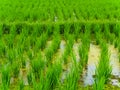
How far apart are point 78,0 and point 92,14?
5591mm

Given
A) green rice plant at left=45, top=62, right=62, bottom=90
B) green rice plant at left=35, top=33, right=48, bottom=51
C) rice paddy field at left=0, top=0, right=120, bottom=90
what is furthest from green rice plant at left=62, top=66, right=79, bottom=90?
green rice plant at left=35, top=33, right=48, bottom=51

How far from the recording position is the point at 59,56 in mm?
6070

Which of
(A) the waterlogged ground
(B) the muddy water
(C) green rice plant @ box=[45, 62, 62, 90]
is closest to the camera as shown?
(C) green rice plant @ box=[45, 62, 62, 90]

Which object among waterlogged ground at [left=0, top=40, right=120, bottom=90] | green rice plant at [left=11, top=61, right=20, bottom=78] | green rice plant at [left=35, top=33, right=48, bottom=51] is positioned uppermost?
green rice plant at [left=35, top=33, right=48, bottom=51]

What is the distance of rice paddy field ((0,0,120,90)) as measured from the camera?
4.29m

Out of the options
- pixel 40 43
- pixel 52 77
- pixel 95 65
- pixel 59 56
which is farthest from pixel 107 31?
pixel 52 77

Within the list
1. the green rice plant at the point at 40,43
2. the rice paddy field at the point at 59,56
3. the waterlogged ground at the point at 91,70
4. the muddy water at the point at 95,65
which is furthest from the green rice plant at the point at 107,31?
the green rice plant at the point at 40,43

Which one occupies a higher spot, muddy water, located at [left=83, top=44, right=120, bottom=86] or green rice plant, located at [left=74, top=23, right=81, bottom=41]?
green rice plant, located at [left=74, top=23, right=81, bottom=41]

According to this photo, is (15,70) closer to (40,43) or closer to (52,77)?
(52,77)

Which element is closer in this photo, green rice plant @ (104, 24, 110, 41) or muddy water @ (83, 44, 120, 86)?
muddy water @ (83, 44, 120, 86)

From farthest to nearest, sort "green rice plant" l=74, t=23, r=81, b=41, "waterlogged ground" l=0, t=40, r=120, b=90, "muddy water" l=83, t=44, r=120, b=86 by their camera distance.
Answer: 1. "green rice plant" l=74, t=23, r=81, b=41
2. "muddy water" l=83, t=44, r=120, b=86
3. "waterlogged ground" l=0, t=40, r=120, b=90

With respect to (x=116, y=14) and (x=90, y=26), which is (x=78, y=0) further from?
(x=90, y=26)

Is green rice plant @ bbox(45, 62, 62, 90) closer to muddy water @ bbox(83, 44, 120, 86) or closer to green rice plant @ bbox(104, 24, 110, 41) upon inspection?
muddy water @ bbox(83, 44, 120, 86)

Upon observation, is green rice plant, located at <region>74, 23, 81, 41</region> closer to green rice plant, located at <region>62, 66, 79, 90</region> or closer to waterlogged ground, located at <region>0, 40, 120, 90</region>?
waterlogged ground, located at <region>0, 40, 120, 90</region>
